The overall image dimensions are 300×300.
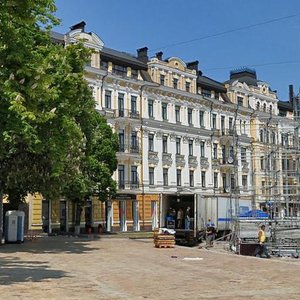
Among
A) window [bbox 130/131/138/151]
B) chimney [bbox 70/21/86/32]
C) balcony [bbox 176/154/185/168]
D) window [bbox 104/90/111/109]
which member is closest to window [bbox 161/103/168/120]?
balcony [bbox 176/154/185/168]

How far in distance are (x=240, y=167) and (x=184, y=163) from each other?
33.0 ft

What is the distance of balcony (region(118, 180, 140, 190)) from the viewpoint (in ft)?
172

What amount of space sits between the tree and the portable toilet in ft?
4.82

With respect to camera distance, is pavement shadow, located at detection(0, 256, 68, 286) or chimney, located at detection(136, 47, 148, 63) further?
chimney, located at detection(136, 47, 148, 63)

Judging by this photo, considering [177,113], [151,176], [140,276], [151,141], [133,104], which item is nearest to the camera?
[140,276]

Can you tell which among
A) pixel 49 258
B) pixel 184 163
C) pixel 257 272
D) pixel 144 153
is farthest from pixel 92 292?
pixel 184 163

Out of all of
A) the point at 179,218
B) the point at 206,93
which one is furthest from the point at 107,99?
the point at 179,218

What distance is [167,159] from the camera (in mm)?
57594

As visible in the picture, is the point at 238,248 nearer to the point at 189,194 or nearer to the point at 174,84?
the point at 189,194

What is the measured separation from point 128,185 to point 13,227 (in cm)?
2421

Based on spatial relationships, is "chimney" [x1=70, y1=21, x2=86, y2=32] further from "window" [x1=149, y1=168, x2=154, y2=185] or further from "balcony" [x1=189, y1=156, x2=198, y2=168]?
"balcony" [x1=189, y1=156, x2=198, y2=168]

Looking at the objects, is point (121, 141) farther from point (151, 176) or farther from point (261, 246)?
point (261, 246)

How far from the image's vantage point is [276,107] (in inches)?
2859

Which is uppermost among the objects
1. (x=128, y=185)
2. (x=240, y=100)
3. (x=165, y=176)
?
(x=240, y=100)
